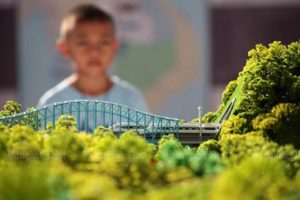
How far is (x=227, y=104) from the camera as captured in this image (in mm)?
28922

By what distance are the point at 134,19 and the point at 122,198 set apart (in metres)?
29.8

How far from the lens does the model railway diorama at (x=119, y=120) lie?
2706cm

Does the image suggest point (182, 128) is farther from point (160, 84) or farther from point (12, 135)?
point (160, 84)

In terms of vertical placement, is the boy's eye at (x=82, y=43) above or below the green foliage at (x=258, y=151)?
above

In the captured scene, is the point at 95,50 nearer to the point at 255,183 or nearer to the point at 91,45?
the point at 91,45

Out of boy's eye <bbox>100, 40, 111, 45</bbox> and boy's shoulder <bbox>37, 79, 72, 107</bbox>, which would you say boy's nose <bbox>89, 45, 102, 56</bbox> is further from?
boy's shoulder <bbox>37, 79, 72, 107</bbox>

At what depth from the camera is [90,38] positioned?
31781 mm

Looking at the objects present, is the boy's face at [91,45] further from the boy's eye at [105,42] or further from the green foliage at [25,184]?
the green foliage at [25,184]

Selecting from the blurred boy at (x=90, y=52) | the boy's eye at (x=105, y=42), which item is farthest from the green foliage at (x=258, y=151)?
the boy's eye at (x=105, y=42)

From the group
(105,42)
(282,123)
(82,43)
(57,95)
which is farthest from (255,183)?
(82,43)

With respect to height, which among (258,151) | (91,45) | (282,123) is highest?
(91,45)

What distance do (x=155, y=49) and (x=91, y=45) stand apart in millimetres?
13741

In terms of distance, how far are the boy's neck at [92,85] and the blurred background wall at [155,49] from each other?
12315 mm

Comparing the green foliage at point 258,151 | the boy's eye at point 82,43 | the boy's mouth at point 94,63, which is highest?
the boy's eye at point 82,43
